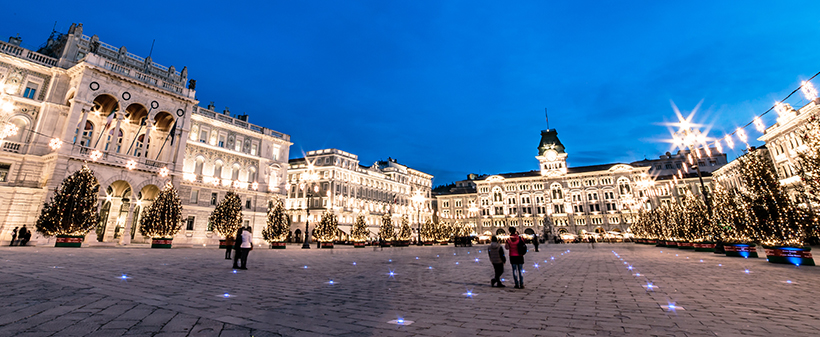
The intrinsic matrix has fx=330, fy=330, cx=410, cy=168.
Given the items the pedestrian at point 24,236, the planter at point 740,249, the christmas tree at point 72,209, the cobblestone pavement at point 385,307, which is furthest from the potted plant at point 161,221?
the planter at point 740,249

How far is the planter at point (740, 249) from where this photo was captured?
1815cm

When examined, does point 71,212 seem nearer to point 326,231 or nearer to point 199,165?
point 199,165

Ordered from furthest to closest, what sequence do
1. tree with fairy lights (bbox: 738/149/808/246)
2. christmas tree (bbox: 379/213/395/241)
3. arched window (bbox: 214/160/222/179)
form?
christmas tree (bbox: 379/213/395/241) → arched window (bbox: 214/160/222/179) → tree with fairy lights (bbox: 738/149/808/246)

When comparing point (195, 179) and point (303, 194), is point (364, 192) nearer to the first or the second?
point (303, 194)

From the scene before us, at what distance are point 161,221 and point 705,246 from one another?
4160 centimetres

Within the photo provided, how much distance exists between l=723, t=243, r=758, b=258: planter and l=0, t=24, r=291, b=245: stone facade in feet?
140

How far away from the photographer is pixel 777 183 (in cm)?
1614

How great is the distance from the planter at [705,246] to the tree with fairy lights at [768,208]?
8.52 meters

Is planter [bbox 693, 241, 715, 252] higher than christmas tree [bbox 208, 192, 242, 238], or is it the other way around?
christmas tree [bbox 208, 192, 242, 238]

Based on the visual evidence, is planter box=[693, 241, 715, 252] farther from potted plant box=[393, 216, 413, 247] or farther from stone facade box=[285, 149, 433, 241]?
stone facade box=[285, 149, 433, 241]

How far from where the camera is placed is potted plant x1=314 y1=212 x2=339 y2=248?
39069mm

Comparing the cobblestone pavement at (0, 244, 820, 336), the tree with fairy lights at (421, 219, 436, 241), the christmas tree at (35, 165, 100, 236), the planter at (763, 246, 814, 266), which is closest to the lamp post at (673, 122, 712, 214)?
the planter at (763, 246, 814, 266)

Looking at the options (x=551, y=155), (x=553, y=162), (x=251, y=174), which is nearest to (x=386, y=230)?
(x=251, y=174)

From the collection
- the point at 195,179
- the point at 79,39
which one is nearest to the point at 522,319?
the point at 195,179
